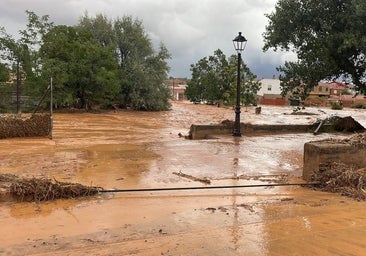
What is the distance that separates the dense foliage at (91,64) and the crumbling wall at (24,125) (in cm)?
839

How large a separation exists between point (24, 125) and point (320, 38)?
11174mm

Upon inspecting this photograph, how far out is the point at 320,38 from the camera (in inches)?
604

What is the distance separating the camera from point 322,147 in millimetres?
8453

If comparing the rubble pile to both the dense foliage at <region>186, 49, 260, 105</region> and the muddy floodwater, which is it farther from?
the dense foliage at <region>186, 49, 260, 105</region>

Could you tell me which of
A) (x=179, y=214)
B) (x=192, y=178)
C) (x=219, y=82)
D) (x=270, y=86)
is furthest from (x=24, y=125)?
(x=270, y=86)

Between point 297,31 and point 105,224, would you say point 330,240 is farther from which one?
point 297,31

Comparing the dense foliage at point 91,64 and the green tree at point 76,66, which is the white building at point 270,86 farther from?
the green tree at point 76,66

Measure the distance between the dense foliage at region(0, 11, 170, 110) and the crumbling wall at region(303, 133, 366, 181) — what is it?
18295 mm

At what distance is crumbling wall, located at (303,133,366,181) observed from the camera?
8.45 metres

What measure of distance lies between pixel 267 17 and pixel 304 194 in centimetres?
1126

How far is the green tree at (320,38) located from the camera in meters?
14.0

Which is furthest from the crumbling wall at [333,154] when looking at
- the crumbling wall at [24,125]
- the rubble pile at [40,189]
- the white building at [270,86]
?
the white building at [270,86]

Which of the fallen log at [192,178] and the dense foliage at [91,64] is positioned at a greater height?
the dense foliage at [91,64]

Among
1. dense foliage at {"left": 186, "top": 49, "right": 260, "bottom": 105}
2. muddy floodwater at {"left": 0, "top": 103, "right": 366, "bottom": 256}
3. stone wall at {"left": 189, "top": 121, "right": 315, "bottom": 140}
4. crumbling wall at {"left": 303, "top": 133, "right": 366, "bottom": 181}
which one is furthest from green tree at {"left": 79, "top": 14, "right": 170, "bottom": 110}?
crumbling wall at {"left": 303, "top": 133, "right": 366, "bottom": 181}
